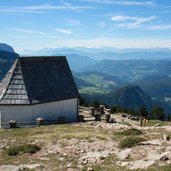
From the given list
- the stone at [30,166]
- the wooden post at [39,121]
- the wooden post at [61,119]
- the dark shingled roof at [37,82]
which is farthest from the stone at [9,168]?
the wooden post at [61,119]

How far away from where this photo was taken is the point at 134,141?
24641 mm

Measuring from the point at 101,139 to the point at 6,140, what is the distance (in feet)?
27.8

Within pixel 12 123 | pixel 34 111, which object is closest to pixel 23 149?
pixel 12 123

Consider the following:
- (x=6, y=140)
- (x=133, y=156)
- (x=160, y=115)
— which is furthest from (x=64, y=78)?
(x=160, y=115)

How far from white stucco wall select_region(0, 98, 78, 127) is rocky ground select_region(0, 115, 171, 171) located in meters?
9.55

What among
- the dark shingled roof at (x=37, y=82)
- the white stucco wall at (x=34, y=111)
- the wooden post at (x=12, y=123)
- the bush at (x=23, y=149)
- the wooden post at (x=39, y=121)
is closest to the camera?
the bush at (x=23, y=149)

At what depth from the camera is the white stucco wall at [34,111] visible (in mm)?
42156

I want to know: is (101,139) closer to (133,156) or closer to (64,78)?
(133,156)

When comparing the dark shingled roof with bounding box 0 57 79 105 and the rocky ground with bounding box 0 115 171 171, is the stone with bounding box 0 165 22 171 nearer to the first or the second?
the rocky ground with bounding box 0 115 171 171

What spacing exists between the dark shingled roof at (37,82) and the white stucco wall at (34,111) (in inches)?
25.1

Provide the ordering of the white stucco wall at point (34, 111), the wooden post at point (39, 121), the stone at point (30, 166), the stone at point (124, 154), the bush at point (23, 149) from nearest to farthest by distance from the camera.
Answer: the stone at point (124, 154) < the stone at point (30, 166) < the bush at point (23, 149) < the wooden post at point (39, 121) < the white stucco wall at point (34, 111)

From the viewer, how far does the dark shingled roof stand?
4259cm

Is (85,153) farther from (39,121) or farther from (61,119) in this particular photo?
(61,119)

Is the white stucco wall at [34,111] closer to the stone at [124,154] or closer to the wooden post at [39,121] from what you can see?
the wooden post at [39,121]
